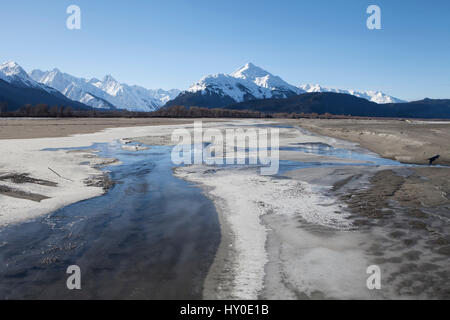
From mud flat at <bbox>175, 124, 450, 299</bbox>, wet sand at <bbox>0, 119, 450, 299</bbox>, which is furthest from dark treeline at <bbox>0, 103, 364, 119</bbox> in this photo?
wet sand at <bbox>0, 119, 450, 299</bbox>

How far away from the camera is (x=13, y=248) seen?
930cm

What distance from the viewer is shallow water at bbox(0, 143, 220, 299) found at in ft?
23.7

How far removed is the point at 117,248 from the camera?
372 inches

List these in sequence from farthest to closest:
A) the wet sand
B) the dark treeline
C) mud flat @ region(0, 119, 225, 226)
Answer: the dark treeline, mud flat @ region(0, 119, 225, 226), the wet sand

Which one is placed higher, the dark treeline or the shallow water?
the dark treeline

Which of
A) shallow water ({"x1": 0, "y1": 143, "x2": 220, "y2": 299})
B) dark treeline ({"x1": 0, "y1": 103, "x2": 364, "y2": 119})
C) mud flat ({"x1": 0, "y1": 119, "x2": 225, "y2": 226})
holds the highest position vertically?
dark treeline ({"x1": 0, "y1": 103, "x2": 364, "y2": 119})

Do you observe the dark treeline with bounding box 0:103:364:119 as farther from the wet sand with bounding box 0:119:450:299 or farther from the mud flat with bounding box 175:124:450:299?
the wet sand with bounding box 0:119:450:299

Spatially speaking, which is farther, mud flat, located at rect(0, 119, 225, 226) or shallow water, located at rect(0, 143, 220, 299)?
mud flat, located at rect(0, 119, 225, 226)

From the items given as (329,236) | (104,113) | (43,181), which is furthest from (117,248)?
(104,113)

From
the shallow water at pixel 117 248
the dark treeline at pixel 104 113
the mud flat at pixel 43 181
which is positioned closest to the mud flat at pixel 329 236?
the shallow water at pixel 117 248

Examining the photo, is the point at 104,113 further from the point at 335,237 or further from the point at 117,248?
the point at 335,237

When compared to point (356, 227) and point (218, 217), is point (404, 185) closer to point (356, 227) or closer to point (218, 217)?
point (356, 227)
